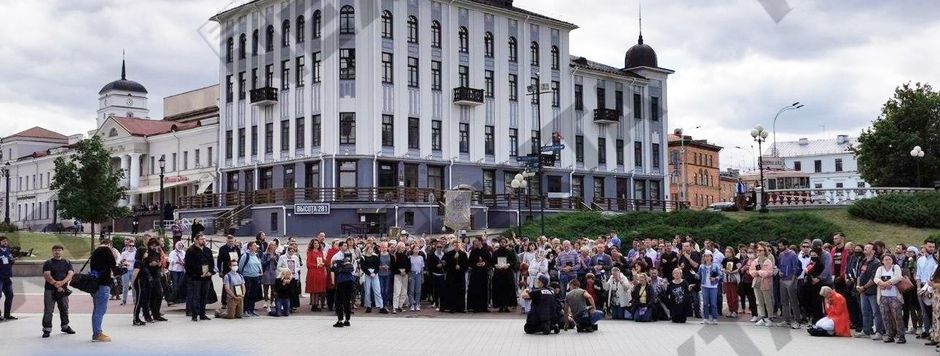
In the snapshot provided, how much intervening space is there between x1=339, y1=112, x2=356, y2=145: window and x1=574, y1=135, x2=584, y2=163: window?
1765cm

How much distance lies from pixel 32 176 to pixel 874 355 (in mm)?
97579

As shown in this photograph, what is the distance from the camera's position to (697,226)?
40906mm

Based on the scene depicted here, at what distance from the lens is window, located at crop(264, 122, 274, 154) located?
182 feet

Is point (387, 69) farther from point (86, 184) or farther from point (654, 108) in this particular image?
point (654, 108)

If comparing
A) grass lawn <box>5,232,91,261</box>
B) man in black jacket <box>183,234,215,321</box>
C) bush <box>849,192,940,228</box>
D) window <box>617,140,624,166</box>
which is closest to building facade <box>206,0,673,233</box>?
window <box>617,140,624,166</box>

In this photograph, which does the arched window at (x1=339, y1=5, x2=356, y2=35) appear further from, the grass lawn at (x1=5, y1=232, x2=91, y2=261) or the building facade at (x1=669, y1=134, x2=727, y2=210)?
the building facade at (x1=669, y1=134, x2=727, y2=210)

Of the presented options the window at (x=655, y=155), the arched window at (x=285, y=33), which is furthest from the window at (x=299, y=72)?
the window at (x=655, y=155)

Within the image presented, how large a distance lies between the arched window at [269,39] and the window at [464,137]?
1248cm

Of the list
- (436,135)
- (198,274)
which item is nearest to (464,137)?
(436,135)

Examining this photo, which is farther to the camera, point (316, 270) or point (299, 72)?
point (299, 72)

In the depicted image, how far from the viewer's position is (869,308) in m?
17.2

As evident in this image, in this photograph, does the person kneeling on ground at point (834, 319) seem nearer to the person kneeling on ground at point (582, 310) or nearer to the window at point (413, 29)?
the person kneeling on ground at point (582, 310)

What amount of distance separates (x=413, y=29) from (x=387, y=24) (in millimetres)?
1832

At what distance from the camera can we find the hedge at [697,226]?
119 ft
